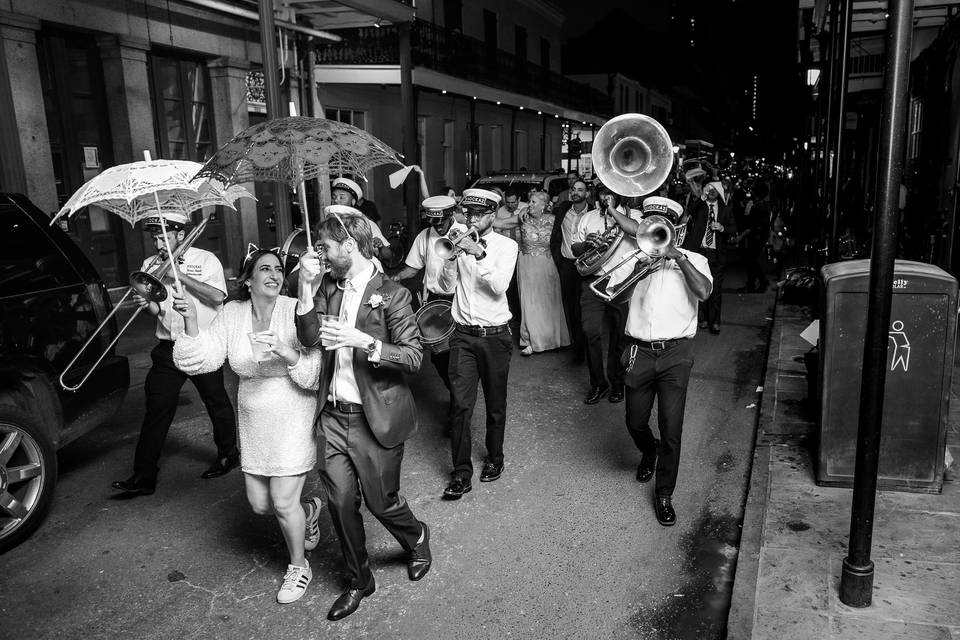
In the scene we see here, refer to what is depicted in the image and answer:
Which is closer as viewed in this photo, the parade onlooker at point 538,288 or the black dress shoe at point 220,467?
the black dress shoe at point 220,467

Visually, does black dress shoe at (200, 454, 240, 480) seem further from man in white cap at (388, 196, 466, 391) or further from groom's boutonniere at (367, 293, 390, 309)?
groom's boutonniere at (367, 293, 390, 309)

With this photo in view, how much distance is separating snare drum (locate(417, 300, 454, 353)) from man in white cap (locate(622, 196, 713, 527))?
1191 millimetres

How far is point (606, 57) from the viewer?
70875mm

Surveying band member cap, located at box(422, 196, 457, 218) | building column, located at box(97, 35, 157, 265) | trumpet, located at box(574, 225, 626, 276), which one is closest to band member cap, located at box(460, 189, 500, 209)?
trumpet, located at box(574, 225, 626, 276)

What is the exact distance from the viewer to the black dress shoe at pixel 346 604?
158 inches

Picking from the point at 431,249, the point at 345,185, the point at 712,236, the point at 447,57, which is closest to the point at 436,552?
the point at 431,249

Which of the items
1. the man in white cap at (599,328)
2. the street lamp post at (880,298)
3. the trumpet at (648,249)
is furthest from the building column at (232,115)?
the street lamp post at (880,298)

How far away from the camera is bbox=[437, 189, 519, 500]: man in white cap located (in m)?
5.44

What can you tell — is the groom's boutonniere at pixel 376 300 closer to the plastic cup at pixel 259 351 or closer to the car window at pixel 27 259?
the plastic cup at pixel 259 351

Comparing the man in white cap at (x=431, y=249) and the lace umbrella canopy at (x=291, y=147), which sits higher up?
the lace umbrella canopy at (x=291, y=147)

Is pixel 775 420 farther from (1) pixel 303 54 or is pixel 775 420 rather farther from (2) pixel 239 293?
(1) pixel 303 54

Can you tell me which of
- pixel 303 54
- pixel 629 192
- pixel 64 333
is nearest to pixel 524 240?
pixel 629 192

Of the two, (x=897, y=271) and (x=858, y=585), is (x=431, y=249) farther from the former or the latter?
(x=858, y=585)

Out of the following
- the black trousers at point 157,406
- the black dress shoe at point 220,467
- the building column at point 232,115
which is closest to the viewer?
the black trousers at point 157,406
